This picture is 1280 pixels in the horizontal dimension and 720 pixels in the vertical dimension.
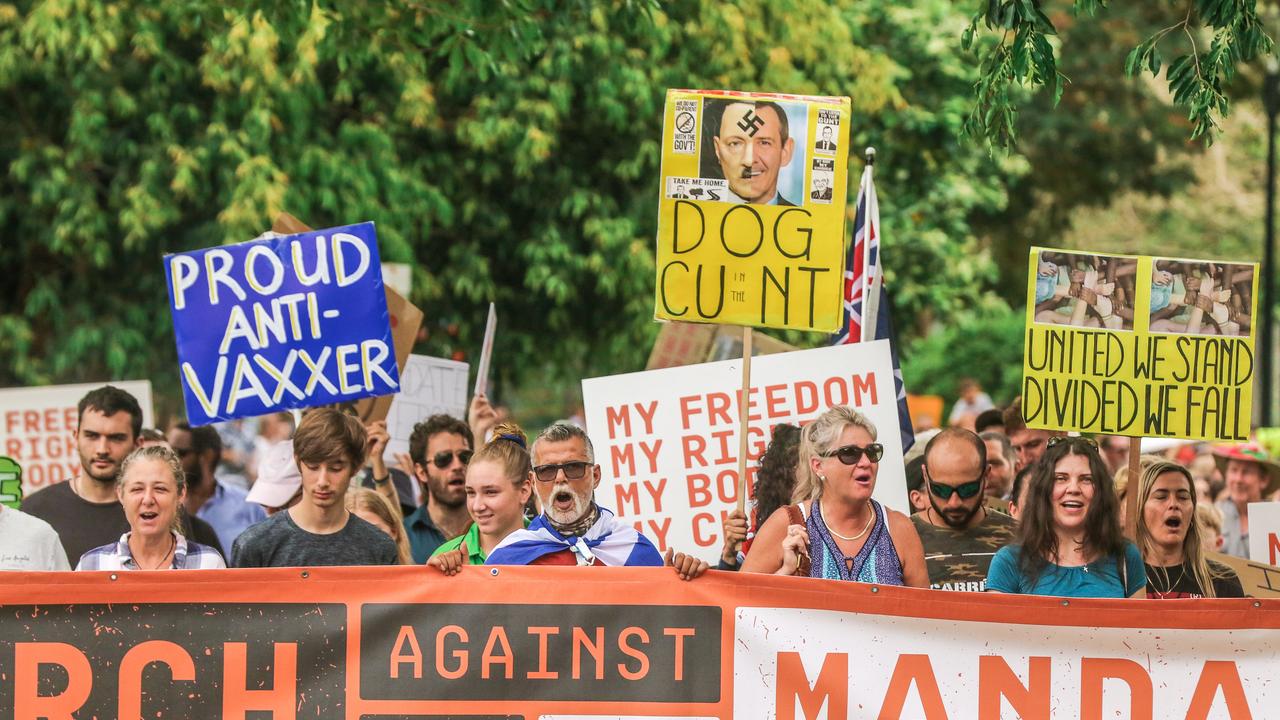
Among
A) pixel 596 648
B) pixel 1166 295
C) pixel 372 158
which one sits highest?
pixel 372 158

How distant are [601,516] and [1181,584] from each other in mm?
2070

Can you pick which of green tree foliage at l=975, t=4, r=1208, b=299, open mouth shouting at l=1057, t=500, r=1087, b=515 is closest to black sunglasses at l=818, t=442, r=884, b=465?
open mouth shouting at l=1057, t=500, r=1087, b=515

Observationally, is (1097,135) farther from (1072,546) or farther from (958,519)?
(1072,546)

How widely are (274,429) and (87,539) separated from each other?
5.19 m

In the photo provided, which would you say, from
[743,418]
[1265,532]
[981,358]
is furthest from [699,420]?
[981,358]

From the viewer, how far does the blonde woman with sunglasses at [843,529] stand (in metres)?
5.39

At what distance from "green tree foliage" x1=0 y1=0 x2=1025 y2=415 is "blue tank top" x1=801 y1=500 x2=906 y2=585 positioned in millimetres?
7410

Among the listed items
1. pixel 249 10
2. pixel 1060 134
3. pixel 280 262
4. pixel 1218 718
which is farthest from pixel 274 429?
pixel 1060 134

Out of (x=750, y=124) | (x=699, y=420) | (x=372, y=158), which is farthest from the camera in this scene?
(x=372, y=158)

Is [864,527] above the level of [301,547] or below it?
above

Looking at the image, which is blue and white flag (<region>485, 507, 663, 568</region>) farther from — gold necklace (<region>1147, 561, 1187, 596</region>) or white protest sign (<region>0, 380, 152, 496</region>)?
white protest sign (<region>0, 380, 152, 496</region>)

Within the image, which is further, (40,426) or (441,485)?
(40,426)

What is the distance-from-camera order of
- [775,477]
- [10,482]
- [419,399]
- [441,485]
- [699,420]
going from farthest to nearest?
[419,399] < [699,420] < [10,482] < [441,485] < [775,477]

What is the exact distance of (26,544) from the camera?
6.05m
